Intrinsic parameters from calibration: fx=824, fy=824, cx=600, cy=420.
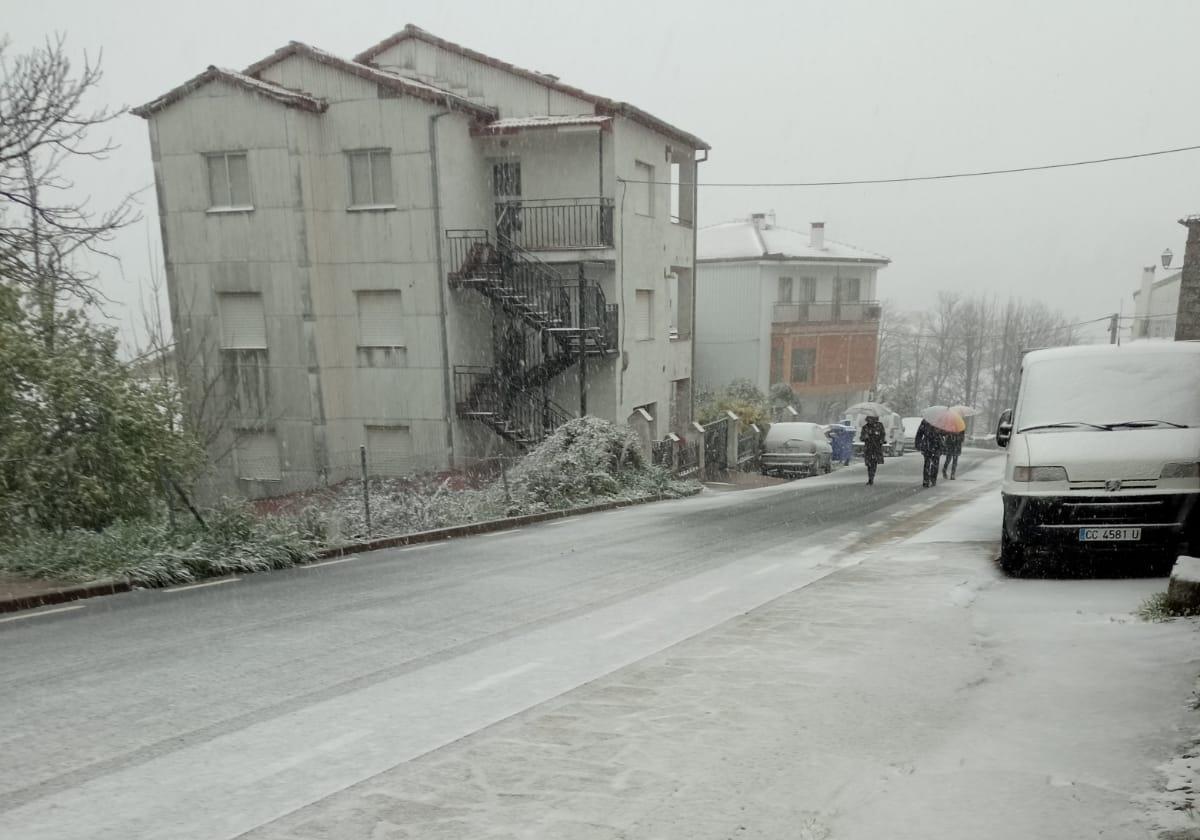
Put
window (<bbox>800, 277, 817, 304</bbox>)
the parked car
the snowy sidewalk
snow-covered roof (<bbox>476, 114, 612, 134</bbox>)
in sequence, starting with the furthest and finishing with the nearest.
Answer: window (<bbox>800, 277, 817, 304</bbox>), the parked car, snow-covered roof (<bbox>476, 114, 612, 134</bbox>), the snowy sidewalk

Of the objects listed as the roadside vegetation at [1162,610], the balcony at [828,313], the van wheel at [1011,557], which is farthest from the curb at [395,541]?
the balcony at [828,313]

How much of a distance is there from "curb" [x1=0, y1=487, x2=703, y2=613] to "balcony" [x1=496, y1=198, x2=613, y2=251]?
7120mm

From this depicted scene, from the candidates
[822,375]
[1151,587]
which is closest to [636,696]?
[1151,587]

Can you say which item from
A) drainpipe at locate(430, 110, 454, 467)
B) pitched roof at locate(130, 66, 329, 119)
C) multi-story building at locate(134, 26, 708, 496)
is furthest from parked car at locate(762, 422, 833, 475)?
pitched roof at locate(130, 66, 329, 119)

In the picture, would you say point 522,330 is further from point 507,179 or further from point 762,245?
point 762,245

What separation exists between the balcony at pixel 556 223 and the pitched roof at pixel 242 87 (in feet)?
16.9

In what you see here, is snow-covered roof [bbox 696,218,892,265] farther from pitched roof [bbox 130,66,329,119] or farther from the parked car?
pitched roof [bbox 130,66,329,119]

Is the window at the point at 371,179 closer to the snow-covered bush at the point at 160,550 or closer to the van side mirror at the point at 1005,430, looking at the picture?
the snow-covered bush at the point at 160,550

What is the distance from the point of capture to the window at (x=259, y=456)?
2119 centimetres

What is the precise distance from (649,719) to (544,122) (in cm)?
1832

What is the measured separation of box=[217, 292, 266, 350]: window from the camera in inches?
814

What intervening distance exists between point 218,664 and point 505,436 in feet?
47.9

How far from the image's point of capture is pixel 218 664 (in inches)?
218

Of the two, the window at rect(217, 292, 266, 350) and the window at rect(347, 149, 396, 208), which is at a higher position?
the window at rect(347, 149, 396, 208)
